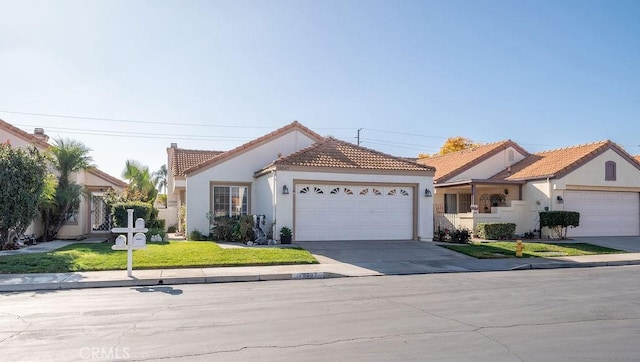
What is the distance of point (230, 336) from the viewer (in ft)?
21.4

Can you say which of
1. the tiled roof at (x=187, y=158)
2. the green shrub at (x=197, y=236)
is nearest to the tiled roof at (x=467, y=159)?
the tiled roof at (x=187, y=158)

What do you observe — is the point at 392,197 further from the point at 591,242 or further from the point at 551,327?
the point at 551,327

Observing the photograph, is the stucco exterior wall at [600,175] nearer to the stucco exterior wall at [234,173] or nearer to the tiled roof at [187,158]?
the stucco exterior wall at [234,173]

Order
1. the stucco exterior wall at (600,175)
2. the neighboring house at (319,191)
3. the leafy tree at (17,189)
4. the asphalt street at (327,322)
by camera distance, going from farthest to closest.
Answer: the stucco exterior wall at (600,175) → the neighboring house at (319,191) → the leafy tree at (17,189) → the asphalt street at (327,322)

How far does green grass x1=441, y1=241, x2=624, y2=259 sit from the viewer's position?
57.8ft

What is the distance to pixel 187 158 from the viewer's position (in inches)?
1088

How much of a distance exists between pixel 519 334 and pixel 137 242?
908 centimetres

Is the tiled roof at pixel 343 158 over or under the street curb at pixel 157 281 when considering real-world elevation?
over

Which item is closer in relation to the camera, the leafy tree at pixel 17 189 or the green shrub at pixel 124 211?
the leafy tree at pixel 17 189

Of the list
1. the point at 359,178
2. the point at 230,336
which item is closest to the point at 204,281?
the point at 230,336

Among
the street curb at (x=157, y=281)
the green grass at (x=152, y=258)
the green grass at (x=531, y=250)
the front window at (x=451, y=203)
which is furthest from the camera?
the front window at (x=451, y=203)

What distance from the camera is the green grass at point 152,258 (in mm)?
12812

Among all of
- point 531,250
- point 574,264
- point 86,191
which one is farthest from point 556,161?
point 86,191

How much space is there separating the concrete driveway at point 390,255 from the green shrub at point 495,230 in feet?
14.9
